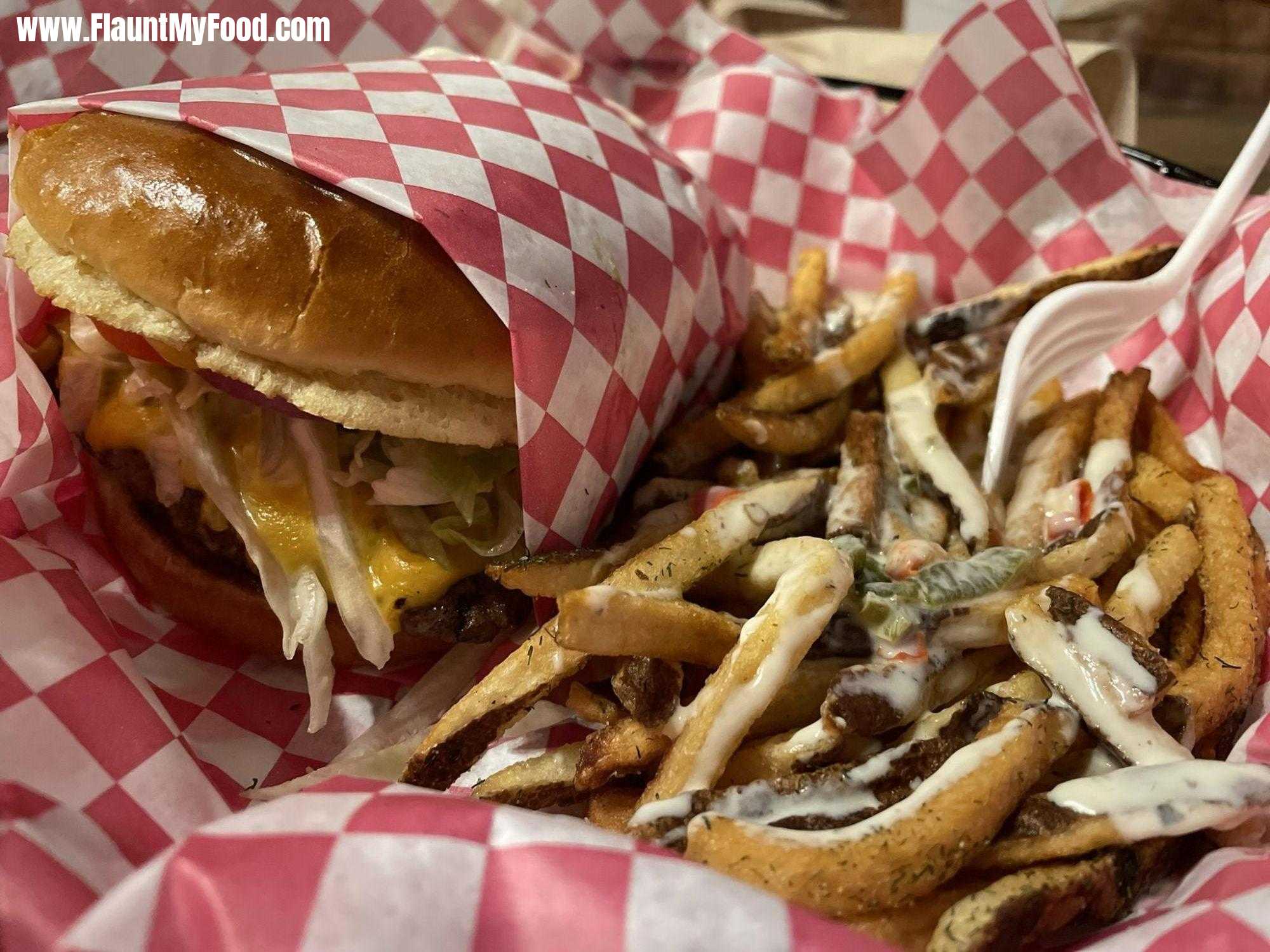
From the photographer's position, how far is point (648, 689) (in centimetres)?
139

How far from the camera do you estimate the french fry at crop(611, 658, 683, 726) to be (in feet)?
4.54

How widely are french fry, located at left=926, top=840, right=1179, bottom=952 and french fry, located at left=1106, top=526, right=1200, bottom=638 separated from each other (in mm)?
373

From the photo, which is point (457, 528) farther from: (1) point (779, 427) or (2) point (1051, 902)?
(2) point (1051, 902)

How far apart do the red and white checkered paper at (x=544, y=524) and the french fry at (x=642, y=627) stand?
278 mm

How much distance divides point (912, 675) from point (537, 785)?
606mm

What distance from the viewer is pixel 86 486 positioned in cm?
197

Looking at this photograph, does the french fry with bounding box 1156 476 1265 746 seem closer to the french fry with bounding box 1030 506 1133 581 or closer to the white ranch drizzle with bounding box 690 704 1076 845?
the french fry with bounding box 1030 506 1133 581

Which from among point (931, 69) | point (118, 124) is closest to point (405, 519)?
point (118, 124)

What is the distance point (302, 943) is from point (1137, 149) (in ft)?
9.68

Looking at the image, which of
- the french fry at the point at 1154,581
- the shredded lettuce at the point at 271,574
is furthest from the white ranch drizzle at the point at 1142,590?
the shredded lettuce at the point at 271,574

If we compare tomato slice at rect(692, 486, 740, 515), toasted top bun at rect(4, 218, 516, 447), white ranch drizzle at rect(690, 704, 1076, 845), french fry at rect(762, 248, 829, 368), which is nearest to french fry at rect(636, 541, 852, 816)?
white ranch drizzle at rect(690, 704, 1076, 845)

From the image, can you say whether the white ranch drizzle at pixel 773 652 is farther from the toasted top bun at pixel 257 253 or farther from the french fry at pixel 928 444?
the toasted top bun at pixel 257 253

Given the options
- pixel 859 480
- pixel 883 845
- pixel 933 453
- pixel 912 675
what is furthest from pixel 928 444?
pixel 883 845

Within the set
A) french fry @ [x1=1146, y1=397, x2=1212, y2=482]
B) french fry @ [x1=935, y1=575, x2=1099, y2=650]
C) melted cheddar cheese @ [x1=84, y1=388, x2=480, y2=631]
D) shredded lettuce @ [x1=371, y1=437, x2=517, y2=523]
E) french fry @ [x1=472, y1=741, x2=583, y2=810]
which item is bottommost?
french fry @ [x1=472, y1=741, x2=583, y2=810]
